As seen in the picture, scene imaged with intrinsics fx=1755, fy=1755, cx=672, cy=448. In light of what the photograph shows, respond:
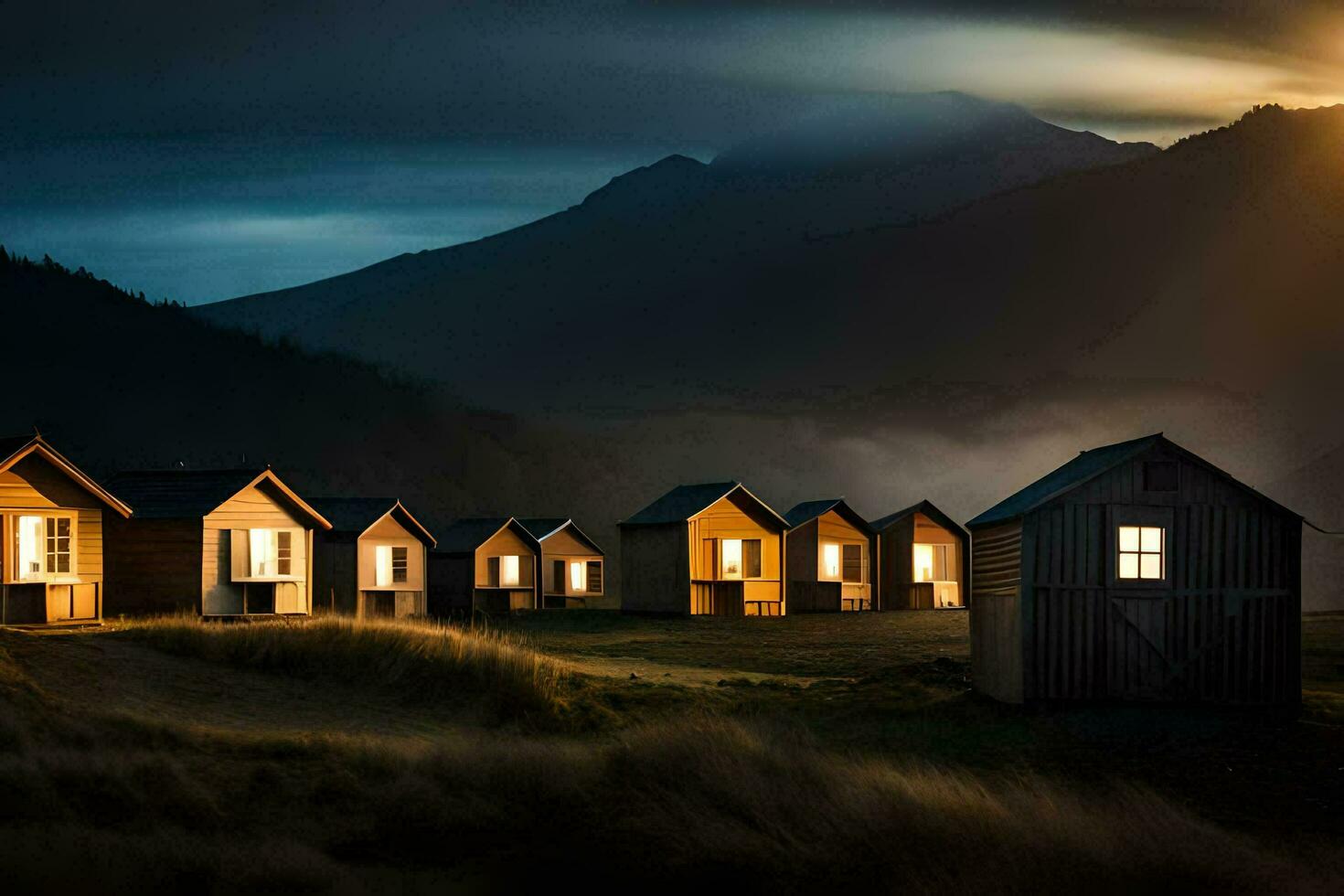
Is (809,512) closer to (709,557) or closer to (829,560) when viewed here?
(829,560)

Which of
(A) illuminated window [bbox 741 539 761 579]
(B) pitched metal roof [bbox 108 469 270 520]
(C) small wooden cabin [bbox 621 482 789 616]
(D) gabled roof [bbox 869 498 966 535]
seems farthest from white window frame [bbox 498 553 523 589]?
(B) pitched metal roof [bbox 108 469 270 520]

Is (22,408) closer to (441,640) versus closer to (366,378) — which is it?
(366,378)

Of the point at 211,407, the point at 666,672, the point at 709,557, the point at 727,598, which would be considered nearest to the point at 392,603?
the point at 709,557

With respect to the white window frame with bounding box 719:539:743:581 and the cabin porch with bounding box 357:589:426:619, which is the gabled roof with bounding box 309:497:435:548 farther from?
the white window frame with bounding box 719:539:743:581

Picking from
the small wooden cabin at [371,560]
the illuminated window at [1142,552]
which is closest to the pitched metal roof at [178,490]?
the small wooden cabin at [371,560]

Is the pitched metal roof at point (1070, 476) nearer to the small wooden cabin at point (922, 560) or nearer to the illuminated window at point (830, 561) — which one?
the illuminated window at point (830, 561)

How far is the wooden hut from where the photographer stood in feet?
94.3

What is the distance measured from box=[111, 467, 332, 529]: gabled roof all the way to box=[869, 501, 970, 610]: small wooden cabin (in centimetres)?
2406

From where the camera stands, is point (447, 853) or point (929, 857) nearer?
point (929, 857)

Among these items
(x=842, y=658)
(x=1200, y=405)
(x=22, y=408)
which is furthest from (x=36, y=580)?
(x=1200, y=405)

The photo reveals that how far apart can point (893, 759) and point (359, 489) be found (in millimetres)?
102293

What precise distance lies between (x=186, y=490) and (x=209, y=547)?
207 cm

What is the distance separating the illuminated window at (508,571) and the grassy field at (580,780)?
33.7 meters

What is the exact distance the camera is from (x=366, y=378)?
148m
